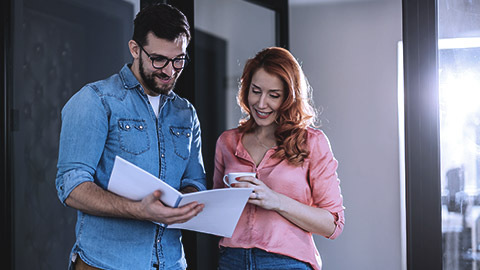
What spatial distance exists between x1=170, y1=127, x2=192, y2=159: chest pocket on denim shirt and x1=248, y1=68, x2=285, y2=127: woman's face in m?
0.23

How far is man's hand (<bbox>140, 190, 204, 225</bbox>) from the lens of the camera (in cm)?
124

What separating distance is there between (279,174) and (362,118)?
196 centimetres

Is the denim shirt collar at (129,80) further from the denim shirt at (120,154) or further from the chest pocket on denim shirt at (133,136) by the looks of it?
the chest pocket on denim shirt at (133,136)

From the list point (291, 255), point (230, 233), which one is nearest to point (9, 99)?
point (230, 233)

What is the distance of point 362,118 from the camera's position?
3.39 meters

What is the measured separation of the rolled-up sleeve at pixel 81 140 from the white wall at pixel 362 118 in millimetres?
2312

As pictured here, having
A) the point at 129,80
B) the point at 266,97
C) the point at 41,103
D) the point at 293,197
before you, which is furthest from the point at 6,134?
the point at 293,197

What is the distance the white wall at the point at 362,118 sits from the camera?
332cm

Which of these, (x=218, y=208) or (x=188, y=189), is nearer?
(x=218, y=208)

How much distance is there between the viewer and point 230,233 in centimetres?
144

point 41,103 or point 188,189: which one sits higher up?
point 41,103

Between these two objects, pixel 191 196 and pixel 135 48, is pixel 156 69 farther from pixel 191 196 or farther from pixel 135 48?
pixel 191 196

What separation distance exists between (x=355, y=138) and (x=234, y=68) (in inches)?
36.7

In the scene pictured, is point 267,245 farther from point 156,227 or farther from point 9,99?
point 9,99
